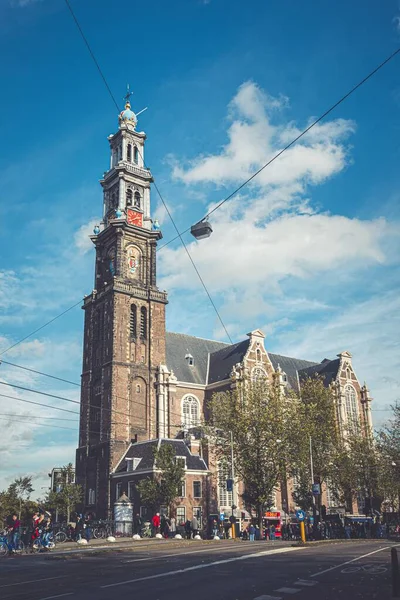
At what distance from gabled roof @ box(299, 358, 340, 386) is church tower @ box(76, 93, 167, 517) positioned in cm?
2551

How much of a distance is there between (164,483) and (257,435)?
8928 millimetres

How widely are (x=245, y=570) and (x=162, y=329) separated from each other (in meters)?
49.6

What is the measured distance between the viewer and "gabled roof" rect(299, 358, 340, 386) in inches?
3100

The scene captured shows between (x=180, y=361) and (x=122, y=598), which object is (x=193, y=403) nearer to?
(x=180, y=361)

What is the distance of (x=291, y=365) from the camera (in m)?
81.3

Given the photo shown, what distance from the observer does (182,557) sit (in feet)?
67.4

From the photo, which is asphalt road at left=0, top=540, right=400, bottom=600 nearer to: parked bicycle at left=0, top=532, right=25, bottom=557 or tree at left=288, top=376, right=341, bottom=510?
parked bicycle at left=0, top=532, right=25, bottom=557

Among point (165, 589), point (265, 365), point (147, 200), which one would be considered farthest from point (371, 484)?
point (165, 589)

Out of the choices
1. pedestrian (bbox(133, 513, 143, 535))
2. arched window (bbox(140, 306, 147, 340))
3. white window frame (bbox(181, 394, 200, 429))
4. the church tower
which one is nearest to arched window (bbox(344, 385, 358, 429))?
white window frame (bbox(181, 394, 200, 429))

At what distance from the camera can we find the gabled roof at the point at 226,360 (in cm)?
6838

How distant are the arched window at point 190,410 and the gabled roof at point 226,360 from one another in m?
3.66

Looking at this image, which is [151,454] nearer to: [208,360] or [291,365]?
[208,360]

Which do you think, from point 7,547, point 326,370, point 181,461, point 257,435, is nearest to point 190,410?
point 181,461

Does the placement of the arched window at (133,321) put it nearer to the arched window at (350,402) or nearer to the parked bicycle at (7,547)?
the arched window at (350,402)
